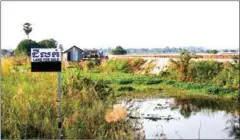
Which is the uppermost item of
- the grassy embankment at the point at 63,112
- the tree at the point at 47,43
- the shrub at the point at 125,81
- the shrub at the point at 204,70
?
the tree at the point at 47,43

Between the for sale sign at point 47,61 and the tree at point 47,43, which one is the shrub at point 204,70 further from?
the for sale sign at point 47,61

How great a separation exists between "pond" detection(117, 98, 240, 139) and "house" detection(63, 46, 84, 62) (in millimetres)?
1387

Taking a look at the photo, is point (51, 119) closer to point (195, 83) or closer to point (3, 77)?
point (3, 77)

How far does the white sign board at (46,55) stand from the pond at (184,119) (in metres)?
1.40

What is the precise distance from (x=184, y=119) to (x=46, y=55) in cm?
396

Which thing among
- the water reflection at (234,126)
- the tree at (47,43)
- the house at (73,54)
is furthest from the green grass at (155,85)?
the water reflection at (234,126)

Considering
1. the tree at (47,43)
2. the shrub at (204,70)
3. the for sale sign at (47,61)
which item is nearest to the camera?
the for sale sign at (47,61)

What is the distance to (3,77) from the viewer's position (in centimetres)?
745

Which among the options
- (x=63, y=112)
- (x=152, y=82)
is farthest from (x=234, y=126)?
(x=152, y=82)

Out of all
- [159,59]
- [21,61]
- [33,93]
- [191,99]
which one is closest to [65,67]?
[21,61]

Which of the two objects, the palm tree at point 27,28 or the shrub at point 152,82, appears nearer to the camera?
the palm tree at point 27,28

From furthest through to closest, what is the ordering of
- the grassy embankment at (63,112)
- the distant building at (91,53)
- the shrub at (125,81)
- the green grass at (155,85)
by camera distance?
the shrub at (125,81), the green grass at (155,85), the distant building at (91,53), the grassy embankment at (63,112)

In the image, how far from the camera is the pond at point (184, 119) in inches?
268

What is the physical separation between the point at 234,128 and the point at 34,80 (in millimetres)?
3119
